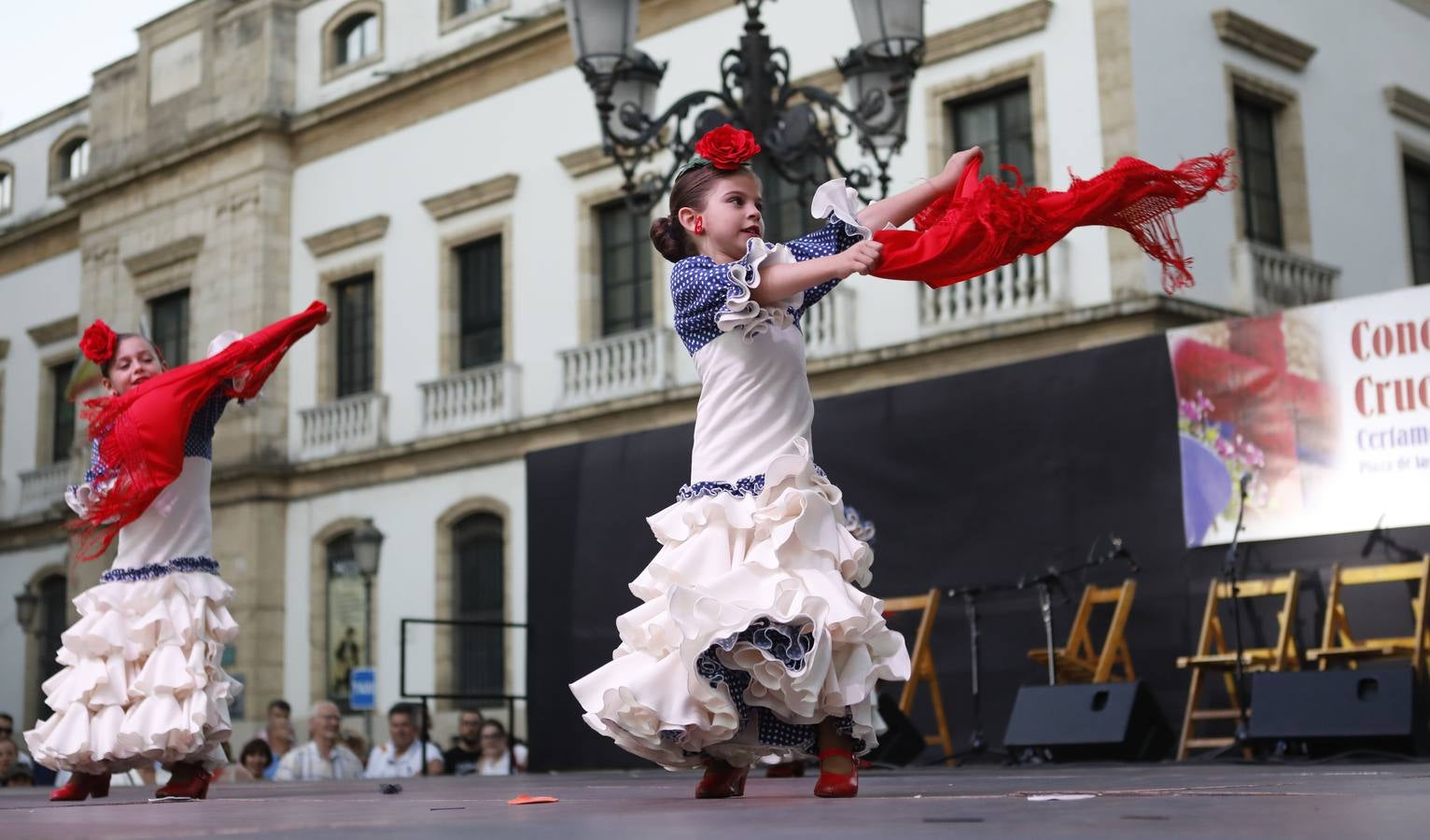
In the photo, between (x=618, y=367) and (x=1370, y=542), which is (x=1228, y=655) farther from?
(x=618, y=367)

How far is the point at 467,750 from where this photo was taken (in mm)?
14258

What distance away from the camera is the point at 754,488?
4723mm

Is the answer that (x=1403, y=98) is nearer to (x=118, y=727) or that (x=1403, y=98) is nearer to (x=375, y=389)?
(x=375, y=389)

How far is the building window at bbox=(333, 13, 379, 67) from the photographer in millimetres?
24719

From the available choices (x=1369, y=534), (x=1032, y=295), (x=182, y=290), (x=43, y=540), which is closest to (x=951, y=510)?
(x=1369, y=534)

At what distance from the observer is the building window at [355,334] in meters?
24.3

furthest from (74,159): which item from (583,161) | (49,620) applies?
(583,161)

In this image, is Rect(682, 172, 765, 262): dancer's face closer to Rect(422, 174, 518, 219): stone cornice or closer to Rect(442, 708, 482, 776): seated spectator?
Rect(442, 708, 482, 776): seated spectator

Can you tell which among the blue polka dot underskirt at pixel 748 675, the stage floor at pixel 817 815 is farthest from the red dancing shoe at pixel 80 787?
the blue polka dot underskirt at pixel 748 675

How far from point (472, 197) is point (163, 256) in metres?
6.08

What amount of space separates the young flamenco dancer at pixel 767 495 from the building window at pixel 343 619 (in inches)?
746

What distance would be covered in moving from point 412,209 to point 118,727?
692 inches

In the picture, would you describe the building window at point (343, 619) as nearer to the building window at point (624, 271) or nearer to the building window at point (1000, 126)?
the building window at point (624, 271)

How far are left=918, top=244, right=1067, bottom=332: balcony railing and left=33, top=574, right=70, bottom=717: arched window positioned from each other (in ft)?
52.9
